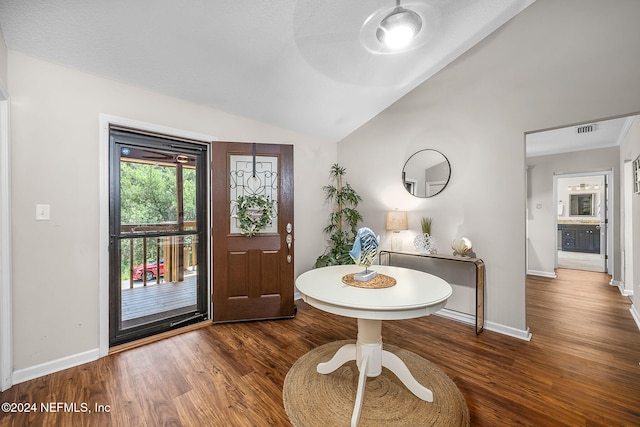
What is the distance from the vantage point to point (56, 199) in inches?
77.0

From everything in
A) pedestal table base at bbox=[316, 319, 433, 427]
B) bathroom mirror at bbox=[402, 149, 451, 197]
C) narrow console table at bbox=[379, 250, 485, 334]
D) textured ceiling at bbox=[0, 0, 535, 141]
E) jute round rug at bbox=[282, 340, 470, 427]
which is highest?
textured ceiling at bbox=[0, 0, 535, 141]

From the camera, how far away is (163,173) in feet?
8.65

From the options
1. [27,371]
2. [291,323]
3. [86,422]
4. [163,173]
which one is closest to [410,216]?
[291,323]

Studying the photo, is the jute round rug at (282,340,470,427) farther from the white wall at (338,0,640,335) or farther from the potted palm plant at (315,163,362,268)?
the potted palm plant at (315,163,362,268)

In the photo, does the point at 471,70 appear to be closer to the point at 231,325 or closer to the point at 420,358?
the point at 420,358

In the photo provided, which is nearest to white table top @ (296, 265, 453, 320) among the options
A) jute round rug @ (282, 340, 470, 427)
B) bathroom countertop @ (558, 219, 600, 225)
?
jute round rug @ (282, 340, 470, 427)

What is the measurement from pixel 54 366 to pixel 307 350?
6.30 ft

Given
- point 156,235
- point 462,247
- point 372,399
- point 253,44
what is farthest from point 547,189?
point 156,235

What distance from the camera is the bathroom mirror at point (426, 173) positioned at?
118 inches

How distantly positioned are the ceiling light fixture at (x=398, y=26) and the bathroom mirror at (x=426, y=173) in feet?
4.32

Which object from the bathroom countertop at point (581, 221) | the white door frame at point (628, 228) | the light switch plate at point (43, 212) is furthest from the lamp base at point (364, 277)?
the bathroom countertop at point (581, 221)

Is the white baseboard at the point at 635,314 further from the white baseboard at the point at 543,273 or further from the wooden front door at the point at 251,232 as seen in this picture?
the wooden front door at the point at 251,232

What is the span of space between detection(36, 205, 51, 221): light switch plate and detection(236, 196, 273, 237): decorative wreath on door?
148 centimetres

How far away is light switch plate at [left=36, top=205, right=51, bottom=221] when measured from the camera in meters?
1.89
